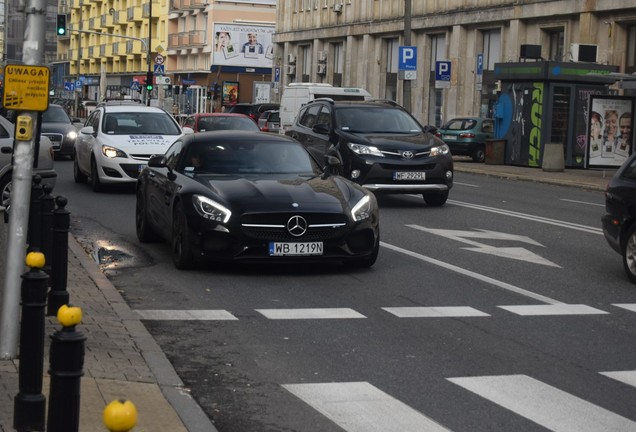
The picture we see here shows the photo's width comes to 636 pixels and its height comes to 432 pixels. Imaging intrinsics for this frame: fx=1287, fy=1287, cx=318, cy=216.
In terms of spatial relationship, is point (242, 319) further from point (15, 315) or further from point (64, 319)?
point (64, 319)

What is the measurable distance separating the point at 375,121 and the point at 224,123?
1019 centimetres

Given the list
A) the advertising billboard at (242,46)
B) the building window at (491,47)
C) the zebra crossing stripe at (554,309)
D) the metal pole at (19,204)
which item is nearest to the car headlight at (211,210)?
the zebra crossing stripe at (554,309)

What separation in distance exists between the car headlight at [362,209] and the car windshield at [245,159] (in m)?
1.18

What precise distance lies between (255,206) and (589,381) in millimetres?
4891

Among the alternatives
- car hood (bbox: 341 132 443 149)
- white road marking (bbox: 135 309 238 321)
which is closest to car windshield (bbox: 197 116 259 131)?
car hood (bbox: 341 132 443 149)

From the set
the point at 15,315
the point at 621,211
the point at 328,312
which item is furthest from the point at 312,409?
the point at 621,211

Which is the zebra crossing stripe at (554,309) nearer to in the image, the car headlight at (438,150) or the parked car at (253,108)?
the car headlight at (438,150)

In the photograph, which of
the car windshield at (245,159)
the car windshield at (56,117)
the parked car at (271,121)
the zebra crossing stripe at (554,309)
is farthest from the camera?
the parked car at (271,121)

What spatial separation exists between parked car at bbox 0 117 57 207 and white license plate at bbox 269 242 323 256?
670 centimetres

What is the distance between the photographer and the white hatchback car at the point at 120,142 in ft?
73.0

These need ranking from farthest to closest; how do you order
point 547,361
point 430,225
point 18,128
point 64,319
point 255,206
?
point 430,225 < point 255,206 < point 547,361 < point 18,128 < point 64,319

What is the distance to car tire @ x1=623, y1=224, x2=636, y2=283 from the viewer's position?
40.2 ft

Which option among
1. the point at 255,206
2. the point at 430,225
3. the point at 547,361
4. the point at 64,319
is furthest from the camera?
the point at 430,225

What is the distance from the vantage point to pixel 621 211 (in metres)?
12.6
